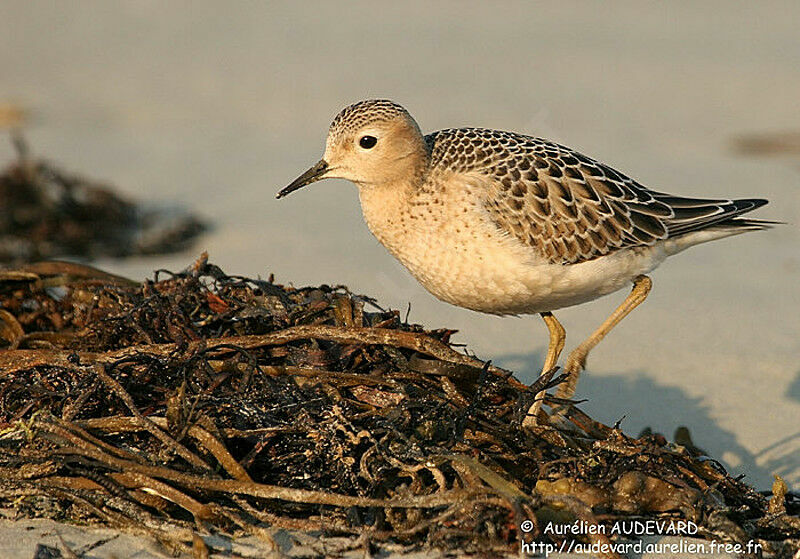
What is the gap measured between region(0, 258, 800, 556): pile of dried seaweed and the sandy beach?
41.0 inches

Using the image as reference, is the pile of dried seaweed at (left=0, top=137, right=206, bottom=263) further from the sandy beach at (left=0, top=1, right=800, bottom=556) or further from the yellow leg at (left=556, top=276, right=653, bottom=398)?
the yellow leg at (left=556, top=276, right=653, bottom=398)

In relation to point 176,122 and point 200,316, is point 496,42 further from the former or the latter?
point 200,316

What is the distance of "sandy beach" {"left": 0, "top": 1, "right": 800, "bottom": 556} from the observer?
17.1ft

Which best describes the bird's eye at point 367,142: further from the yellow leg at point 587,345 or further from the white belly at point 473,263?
the yellow leg at point 587,345

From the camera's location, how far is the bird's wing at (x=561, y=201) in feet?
13.9

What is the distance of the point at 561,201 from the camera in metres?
4.36

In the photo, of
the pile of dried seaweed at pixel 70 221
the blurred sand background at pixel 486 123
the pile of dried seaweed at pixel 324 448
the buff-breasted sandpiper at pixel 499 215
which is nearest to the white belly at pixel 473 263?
the buff-breasted sandpiper at pixel 499 215

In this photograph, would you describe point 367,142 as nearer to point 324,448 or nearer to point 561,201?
point 561,201

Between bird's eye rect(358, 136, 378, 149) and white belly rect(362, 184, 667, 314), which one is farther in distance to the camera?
bird's eye rect(358, 136, 378, 149)

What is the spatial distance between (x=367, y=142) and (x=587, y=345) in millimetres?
1246

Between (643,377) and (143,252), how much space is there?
131 inches

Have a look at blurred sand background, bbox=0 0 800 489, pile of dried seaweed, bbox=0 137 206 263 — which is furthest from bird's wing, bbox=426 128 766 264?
pile of dried seaweed, bbox=0 137 206 263

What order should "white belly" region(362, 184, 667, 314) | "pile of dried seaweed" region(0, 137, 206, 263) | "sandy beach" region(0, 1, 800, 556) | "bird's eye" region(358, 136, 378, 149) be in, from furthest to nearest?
1. "pile of dried seaweed" region(0, 137, 206, 263)
2. "sandy beach" region(0, 1, 800, 556)
3. "bird's eye" region(358, 136, 378, 149)
4. "white belly" region(362, 184, 667, 314)

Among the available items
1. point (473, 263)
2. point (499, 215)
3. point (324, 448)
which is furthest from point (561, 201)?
point (324, 448)
